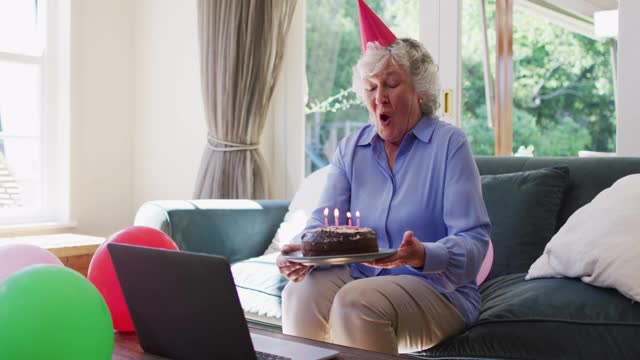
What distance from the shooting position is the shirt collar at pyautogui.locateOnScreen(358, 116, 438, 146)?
1.99 meters

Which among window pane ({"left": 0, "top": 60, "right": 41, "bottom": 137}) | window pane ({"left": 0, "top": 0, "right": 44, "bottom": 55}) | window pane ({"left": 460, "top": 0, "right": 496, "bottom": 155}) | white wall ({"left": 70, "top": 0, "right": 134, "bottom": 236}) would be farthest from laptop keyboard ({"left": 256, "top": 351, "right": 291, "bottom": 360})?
window pane ({"left": 0, "top": 0, "right": 44, "bottom": 55})

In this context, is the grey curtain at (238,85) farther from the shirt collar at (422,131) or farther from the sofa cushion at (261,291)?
the shirt collar at (422,131)

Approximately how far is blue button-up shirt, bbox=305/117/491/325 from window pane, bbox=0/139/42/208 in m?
2.46

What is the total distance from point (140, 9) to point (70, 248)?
1601 millimetres

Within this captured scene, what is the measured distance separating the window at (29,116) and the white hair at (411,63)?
2568 millimetres

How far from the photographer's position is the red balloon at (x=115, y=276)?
1637 millimetres

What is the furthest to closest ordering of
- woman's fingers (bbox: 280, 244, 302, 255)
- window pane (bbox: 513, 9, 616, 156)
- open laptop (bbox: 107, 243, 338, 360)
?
1. window pane (bbox: 513, 9, 616, 156)
2. woman's fingers (bbox: 280, 244, 302, 255)
3. open laptop (bbox: 107, 243, 338, 360)

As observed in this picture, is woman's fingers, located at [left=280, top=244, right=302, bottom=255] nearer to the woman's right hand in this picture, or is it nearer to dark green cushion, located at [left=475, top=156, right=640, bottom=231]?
the woman's right hand

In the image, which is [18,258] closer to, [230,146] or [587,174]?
[587,174]

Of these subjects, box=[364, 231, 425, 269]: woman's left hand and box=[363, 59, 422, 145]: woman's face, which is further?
box=[363, 59, 422, 145]: woman's face

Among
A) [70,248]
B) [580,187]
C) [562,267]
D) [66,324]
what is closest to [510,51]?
[580,187]

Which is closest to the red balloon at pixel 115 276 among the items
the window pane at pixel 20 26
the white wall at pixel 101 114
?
the white wall at pixel 101 114

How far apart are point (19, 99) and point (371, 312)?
2.99 meters

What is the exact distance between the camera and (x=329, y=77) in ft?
12.7
